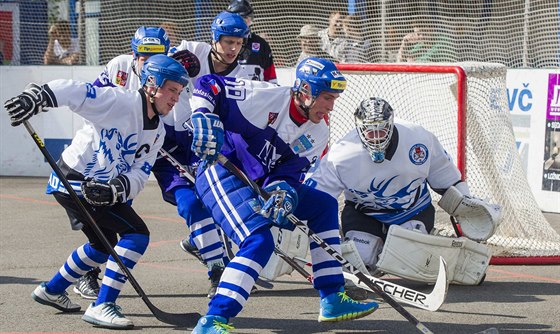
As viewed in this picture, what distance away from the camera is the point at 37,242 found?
7.39 meters

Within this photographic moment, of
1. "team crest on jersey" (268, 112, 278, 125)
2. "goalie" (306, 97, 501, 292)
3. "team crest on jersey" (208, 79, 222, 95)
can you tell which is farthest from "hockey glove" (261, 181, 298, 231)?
"goalie" (306, 97, 501, 292)

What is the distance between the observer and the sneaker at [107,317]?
15.8 ft

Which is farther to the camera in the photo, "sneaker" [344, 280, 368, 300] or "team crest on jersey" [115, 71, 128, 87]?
"team crest on jersey" [115, 71, 128, 87]

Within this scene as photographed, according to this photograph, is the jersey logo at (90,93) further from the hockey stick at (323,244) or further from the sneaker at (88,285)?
the sneaker at (88,285)

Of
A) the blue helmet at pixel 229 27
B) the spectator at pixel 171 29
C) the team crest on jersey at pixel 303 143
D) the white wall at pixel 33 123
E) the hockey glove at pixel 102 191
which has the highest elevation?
the blue helmet at pixel 229 27

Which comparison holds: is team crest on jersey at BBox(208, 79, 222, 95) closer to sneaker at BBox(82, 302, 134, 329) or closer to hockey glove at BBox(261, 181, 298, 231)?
hockey glove at BBox(261, 181, 298, 231)

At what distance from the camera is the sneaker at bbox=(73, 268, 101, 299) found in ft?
18.2

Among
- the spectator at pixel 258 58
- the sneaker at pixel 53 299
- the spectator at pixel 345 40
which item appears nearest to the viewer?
the sneaker at pixel 53 299

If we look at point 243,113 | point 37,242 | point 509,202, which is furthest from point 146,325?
point 509,202

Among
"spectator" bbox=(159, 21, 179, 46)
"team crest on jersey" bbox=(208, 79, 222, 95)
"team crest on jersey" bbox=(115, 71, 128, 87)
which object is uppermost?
"team crest on jersey" bbox=(208, 79, 222, 95)

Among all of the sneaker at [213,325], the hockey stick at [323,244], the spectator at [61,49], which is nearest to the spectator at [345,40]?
the spectator at [61,49]

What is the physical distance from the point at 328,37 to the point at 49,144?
11.3 ft

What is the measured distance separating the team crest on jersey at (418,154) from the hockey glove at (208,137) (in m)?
1.47

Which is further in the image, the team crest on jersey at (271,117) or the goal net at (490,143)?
the goal net at (490,143)
